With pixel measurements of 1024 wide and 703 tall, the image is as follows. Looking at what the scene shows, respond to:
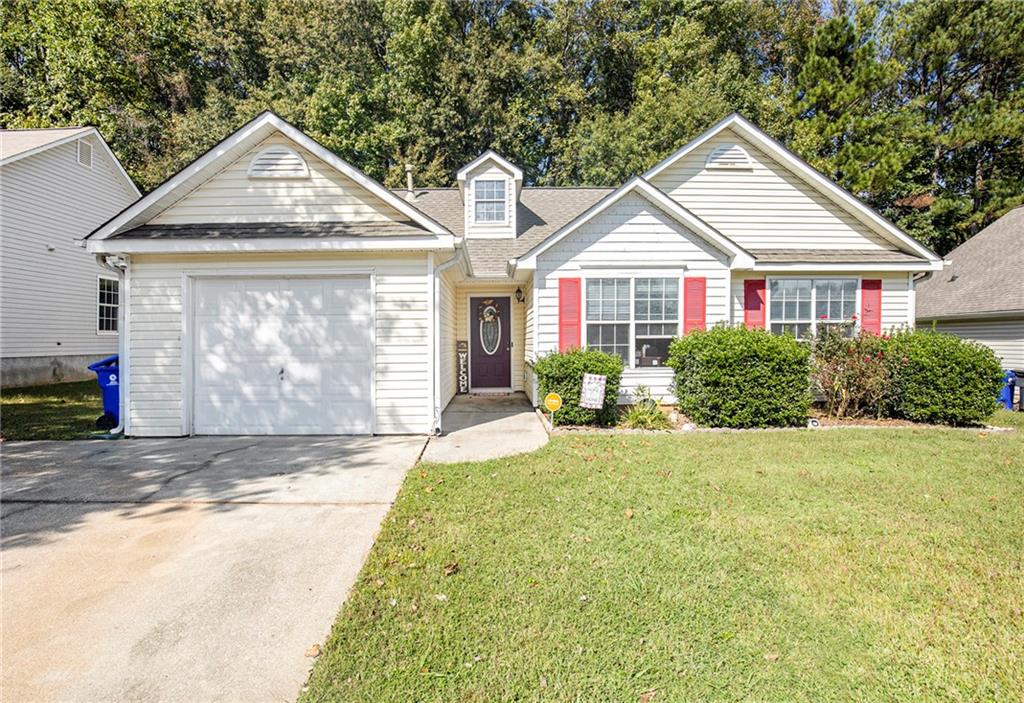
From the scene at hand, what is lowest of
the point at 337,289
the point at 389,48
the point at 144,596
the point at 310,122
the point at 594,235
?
the point at 144,596

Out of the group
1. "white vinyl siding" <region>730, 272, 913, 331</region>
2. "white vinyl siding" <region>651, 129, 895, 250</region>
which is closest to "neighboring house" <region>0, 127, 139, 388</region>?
"white vinyl siding" <region>651, 129, 895, 250</region>

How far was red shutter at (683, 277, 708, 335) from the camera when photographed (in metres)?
8.87

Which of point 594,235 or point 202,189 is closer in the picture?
point 202,189

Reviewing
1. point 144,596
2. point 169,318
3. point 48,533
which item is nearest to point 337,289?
point 169,318

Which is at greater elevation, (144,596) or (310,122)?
(310,122)

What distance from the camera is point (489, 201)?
12.3 metres

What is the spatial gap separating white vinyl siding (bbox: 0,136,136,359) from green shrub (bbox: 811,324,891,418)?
19840mm

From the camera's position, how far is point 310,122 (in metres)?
22.6

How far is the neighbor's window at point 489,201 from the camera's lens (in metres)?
12.2

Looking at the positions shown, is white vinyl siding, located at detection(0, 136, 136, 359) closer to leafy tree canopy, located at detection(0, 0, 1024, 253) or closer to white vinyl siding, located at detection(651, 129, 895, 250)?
leafy tree canopy, located at detection(0, 0, 1024, 253)

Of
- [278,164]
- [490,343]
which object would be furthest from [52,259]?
[490,343]

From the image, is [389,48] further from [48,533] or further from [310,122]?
[48,533]

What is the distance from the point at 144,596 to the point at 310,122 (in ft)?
79.9

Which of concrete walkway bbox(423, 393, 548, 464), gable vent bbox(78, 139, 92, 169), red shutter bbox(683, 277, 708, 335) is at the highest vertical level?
gable vent bbox(78, 139, 92, 169)
